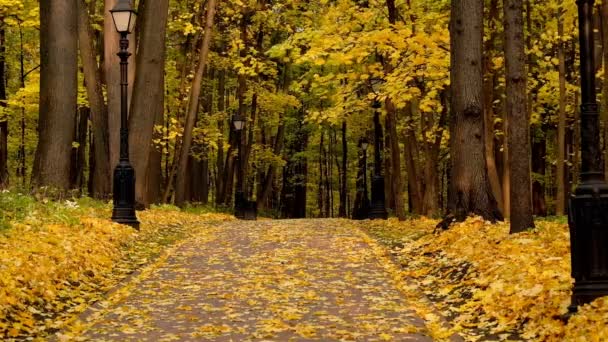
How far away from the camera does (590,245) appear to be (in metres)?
6.30

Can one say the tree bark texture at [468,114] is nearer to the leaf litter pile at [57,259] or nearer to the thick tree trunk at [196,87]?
the leaf litter pile at [57,259]

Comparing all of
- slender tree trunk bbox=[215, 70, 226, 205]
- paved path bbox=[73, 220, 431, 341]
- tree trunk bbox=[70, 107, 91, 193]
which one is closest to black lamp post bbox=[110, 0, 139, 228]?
paved path bbox=[73, 220, 431, 341]

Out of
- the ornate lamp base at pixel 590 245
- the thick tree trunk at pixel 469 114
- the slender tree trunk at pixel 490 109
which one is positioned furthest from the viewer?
the slender tree trunk at pixel 490 109

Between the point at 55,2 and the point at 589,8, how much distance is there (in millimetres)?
12229

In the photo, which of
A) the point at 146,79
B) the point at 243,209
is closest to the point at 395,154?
the point at 146,79

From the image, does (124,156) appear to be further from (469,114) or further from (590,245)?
(590,245)

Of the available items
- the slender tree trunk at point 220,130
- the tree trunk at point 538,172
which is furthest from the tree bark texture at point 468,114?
the slender tree trunk at point 220,130

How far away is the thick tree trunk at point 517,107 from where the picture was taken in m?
10.6

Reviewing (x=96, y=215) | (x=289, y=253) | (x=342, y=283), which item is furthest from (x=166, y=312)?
(x=96, y=215)

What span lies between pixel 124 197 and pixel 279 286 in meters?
6.22

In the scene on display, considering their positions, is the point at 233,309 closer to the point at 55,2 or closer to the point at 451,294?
the point at 451,294

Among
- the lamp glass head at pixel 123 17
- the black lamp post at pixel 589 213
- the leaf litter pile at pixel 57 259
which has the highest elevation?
the lamp glass head at pixel 123 17

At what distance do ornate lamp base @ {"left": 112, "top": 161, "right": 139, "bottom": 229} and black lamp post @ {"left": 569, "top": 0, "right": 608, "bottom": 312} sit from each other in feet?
33.1

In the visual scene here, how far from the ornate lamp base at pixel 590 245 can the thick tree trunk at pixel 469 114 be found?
624cm
